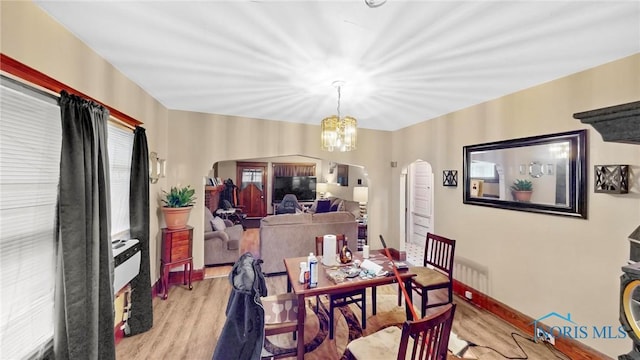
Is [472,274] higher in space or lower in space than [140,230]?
lower

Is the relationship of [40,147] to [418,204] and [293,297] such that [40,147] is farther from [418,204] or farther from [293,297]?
[418,204]

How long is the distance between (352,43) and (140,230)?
2.75 metres

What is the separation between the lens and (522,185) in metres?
2.69

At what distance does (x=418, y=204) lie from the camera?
567 centimetres

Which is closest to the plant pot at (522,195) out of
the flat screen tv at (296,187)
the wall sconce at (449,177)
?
the wall sconce at (449,177)

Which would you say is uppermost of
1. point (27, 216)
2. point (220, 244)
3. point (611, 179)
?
point (611, 179)

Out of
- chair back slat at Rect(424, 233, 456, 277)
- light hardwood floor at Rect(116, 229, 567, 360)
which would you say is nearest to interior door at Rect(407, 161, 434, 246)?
chair back slat at Rect(424, 233, 456, 277)

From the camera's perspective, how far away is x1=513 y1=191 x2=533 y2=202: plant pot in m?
2.63

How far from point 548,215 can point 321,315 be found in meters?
2.62

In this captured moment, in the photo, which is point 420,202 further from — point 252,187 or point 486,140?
point 252,187

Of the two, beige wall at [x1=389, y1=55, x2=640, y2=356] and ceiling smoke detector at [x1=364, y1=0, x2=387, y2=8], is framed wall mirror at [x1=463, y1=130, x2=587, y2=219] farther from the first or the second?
ceiling smoke detector at [x1=364, y1=0, x2=387, y2=8]

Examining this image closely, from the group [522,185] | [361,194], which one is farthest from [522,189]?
[361,194]

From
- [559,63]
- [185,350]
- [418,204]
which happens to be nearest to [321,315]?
[185,350]

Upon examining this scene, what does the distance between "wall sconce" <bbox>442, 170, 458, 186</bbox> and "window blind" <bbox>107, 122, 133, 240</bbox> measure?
4.03 metres
